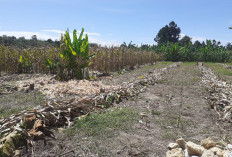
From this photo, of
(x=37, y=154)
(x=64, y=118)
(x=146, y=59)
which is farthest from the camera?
(x=146, y=59)

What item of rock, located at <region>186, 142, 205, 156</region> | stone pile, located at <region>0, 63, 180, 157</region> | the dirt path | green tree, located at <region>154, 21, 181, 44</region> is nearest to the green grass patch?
the dirt path

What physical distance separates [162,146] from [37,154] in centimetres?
131

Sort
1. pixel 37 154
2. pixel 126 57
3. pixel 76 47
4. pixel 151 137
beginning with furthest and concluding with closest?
pixel 126 57
pixel 76 47
pixel 151 137
pixel 37 154

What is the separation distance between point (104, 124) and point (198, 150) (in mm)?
1231

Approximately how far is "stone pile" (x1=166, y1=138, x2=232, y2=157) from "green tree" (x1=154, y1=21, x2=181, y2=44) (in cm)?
5298

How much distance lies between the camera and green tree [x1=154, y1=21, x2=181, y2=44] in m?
53.2

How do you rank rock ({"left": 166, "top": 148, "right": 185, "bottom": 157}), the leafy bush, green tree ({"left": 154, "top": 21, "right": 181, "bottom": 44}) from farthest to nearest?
green tree ({"left": 154, "top": 21, "right": 181, "bottom": 44})
the leafy bush
rock ({"left": 166, "top": 148, "right": 185, "bottom": 157})

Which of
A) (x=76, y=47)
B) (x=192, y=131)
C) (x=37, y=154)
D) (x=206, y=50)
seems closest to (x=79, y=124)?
(x=37, y=154)

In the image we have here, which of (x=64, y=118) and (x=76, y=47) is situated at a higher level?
(x=76, y=47)

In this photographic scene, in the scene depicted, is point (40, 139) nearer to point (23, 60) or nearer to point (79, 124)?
point (79, 124)

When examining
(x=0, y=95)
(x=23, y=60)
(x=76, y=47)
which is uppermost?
(x=76, y=47)

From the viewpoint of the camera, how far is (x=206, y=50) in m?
25.7

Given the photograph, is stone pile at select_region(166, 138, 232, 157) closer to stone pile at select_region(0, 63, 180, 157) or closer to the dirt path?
the dirt path

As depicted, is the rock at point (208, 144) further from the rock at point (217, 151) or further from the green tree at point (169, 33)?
the green tree at point (169, 33)
